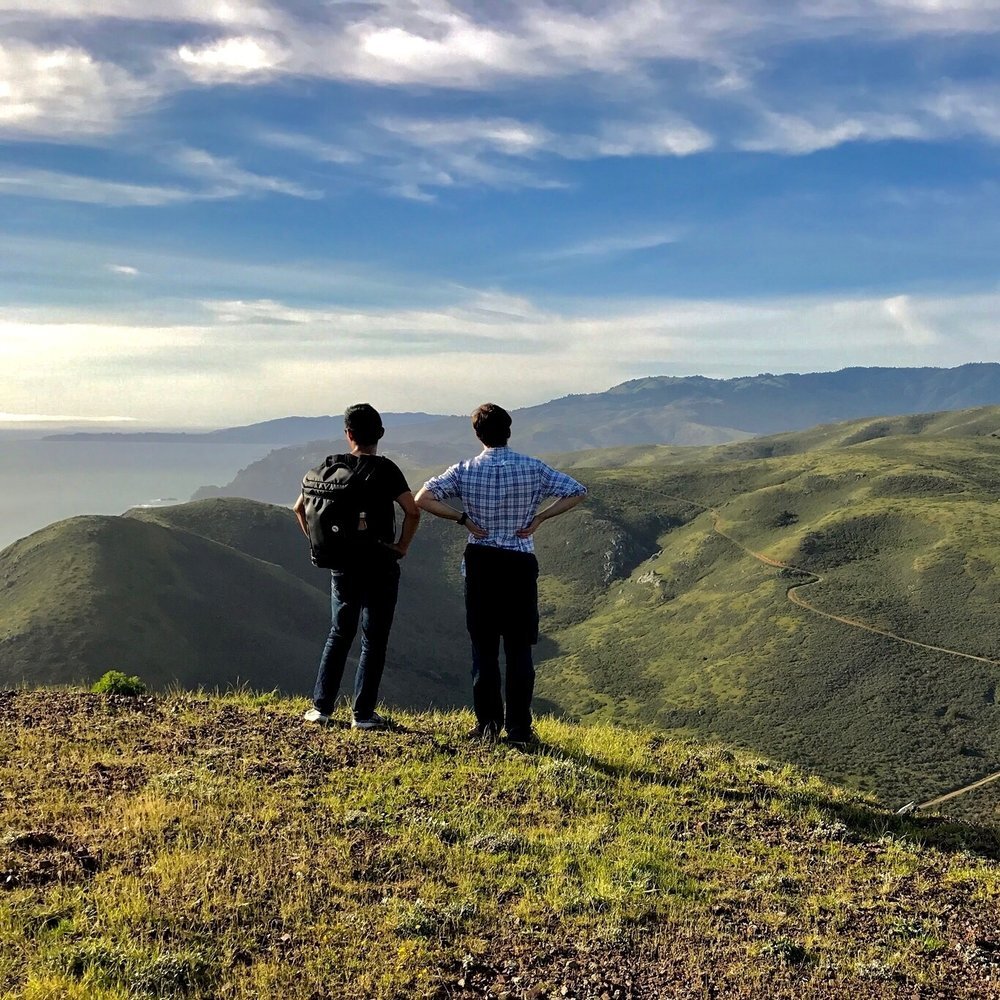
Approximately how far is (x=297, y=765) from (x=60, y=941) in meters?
3.48

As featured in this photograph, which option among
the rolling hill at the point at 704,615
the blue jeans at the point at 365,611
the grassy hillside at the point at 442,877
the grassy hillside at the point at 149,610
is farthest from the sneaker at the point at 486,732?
the grassy hillside at the point at 149,610

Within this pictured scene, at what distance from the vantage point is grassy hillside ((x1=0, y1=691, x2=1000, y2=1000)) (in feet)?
15.5

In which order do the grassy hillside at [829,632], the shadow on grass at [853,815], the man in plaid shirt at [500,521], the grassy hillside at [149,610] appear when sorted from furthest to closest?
1. the grassy hillside at [149,610]
2. the grassy hillside at [829,632]
3. the man in plaid shirt at [500,521]
4. the shadow on grass at [853,815]

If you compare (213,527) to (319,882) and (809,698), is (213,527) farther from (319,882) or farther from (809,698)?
(319,882)

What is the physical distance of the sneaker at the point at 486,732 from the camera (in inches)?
373

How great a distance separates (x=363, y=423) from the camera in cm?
862

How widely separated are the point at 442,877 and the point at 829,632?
402 feet

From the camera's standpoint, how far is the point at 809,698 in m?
104

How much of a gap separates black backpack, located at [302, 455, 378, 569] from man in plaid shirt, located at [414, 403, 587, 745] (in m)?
0.66

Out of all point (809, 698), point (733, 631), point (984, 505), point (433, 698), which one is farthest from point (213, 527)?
point (984, 505)

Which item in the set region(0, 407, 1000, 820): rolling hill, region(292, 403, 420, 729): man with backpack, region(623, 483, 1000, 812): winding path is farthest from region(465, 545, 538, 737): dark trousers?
region(0, 407, 1000, 820): rolling hill

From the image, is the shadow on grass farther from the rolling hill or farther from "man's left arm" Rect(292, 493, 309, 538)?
the rolling hill

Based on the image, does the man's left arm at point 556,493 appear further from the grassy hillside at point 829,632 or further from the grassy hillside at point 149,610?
the grassy hillside at point 149,610

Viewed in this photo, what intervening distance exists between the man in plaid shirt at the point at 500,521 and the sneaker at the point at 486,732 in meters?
0.92
